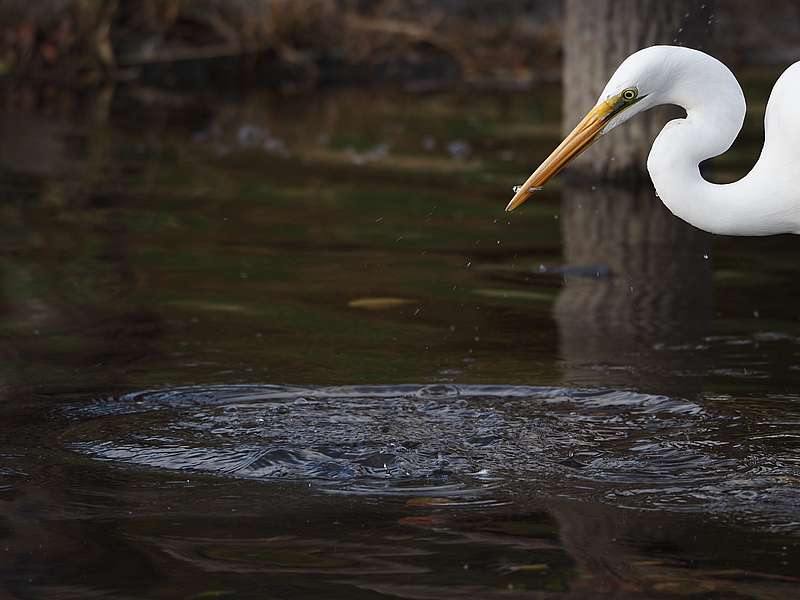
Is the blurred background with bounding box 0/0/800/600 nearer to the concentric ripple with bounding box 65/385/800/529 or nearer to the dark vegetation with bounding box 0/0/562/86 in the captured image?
the concentric ripple with bounding box 65/385/800/529

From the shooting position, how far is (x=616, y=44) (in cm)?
858

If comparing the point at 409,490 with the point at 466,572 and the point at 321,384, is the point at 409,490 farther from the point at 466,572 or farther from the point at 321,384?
the point at 321,384

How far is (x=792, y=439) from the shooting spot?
4.37 metres

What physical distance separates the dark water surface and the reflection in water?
0.7 inches

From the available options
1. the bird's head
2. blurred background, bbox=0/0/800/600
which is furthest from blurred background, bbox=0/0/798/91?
the bird's head

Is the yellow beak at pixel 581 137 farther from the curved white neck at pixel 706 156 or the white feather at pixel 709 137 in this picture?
the curved white neck at pixel 706 156

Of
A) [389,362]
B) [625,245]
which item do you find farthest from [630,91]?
[625,245]

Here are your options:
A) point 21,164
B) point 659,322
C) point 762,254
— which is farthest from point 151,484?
point 21,164

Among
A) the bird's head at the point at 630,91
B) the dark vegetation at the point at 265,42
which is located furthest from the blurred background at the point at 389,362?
the dark vegetation at the point at 265,42

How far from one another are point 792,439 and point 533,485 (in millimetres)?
848

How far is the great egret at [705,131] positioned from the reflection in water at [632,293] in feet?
2.27

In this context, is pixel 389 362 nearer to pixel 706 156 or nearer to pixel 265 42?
pixel 706 156

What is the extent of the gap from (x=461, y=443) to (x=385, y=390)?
626mm

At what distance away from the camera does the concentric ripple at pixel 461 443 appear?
3.95 m
